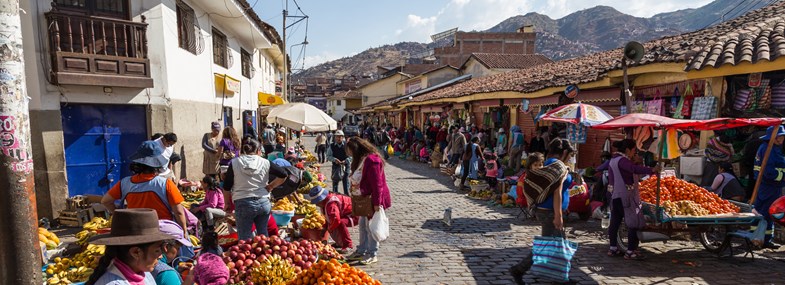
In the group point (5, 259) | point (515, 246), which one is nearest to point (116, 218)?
point (5, 259)

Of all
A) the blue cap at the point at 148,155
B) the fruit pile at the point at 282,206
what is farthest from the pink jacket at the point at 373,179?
the blue cap at the point at 148,155

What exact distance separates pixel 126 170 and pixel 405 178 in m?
7.93

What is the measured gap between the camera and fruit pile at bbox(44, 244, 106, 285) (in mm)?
4586

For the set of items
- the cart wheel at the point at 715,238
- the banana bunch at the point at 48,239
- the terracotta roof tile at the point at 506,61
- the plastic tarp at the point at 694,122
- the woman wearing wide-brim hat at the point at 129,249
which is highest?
the terracotta roof tile at the point at 506,61

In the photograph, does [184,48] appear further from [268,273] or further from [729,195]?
[729,195]

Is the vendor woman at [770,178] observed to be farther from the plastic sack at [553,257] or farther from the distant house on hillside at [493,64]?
the distant house on hillside at [493,64]

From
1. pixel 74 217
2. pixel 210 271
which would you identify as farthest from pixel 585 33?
pixel 210 271

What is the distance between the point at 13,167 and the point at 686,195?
742 centimetres

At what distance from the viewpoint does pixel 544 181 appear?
480 centimetres

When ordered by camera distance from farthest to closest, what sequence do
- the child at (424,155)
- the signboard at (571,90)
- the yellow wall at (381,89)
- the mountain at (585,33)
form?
the mountain at (585,33), the yellow wall at (381,89), the child at (424,155), the signboard at (571,90)

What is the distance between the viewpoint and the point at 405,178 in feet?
45.5

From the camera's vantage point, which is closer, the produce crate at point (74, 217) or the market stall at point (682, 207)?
the market stall at point (682, 207)

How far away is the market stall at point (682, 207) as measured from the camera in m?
→ 5.38

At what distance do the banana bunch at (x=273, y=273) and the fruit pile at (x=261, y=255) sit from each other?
20mm
